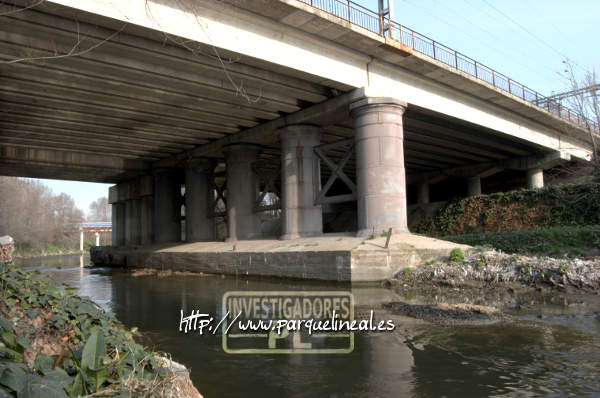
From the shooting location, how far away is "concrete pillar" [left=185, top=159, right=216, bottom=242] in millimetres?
30047

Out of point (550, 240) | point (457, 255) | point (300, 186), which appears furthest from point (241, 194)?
point (550, 240)

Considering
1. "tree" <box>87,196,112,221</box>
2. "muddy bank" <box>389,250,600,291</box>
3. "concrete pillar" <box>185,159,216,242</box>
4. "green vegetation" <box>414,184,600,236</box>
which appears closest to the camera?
"muddy bank" <box>389,250,600,291</box>

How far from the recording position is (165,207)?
34031 millimetres

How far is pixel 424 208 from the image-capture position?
3828 centimetres

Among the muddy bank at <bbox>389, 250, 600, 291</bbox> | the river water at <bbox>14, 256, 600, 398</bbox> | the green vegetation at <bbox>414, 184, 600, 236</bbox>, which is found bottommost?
the river water at <bbox>14, 256, 600, 398</bbox>

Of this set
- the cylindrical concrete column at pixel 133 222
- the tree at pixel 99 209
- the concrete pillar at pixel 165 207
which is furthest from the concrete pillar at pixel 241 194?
the tree at pixel 99 209

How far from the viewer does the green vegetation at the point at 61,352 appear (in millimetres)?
2504

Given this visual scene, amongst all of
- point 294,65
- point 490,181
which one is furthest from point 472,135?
point 490,181

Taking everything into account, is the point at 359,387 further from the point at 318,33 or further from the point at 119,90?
the point at 119,90

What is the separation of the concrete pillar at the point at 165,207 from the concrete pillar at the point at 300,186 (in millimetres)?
15021

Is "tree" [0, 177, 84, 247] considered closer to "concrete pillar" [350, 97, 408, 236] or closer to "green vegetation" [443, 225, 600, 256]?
"concrete pillar" [350, 97, 408, 236]

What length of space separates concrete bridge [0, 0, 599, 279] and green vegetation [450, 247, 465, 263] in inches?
133

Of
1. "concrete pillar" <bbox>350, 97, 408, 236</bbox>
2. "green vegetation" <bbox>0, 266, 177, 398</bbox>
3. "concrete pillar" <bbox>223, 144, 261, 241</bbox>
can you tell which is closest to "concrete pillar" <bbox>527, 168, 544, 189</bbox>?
"concrete pillar" <bbox>350, 97, 408, 236</bbox>

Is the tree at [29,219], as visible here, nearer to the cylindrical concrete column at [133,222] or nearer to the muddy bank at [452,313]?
the cylindrical concrete column at [133,222]
